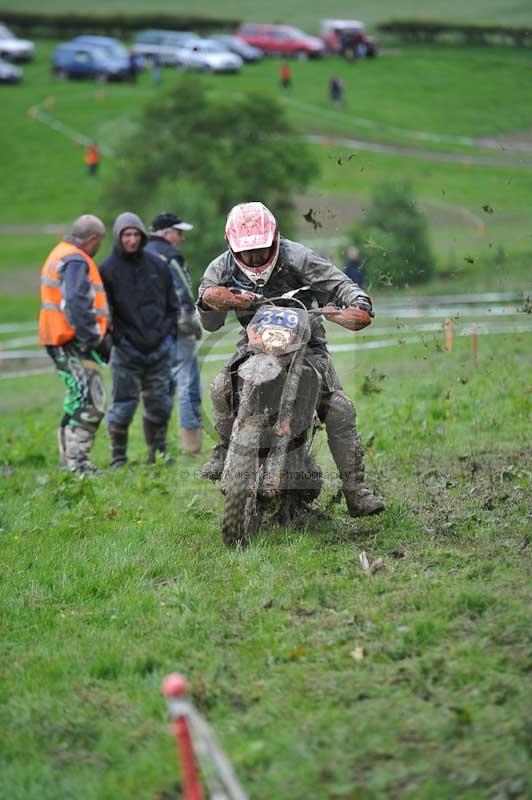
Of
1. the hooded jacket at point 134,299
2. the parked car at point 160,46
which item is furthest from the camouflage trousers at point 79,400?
the parked car at point 160,46

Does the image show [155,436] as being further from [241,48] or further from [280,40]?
[280,40]

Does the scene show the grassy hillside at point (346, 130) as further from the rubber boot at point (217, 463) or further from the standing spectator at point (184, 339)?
the rubber boot at point (217, 463)

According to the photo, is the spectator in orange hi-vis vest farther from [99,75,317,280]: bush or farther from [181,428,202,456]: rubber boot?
[181,428,202,456]: rubber boot

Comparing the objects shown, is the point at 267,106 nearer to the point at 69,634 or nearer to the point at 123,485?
A: the point at 123,485

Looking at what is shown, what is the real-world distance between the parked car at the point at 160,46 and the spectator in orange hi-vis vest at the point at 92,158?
610 centimetres

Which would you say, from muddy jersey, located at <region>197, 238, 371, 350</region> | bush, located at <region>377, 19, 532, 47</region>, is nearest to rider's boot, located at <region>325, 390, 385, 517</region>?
muddy jersey, located at <region>197, 238, 371, 350</region>

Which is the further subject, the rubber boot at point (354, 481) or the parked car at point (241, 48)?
the parked car at point (241, 48)

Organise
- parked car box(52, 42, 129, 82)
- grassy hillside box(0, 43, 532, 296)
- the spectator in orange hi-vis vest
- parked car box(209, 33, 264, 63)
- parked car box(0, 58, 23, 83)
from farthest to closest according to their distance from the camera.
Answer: parked car box(209, 33, 264, 63)
parked car box(0, 58, 23, 83)
parked car box(52, 42, 129, 82)
the spectator in orange hi-vis vest
grassy hillside box(0, 43, 532, 296)

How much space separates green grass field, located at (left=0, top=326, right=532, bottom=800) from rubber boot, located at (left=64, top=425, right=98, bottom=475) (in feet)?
3.20

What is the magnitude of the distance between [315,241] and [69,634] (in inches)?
1565

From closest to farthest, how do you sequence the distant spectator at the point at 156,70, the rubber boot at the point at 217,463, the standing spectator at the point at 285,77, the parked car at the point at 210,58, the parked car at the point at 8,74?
the rubber boot at the point at 217,463 → the parked car at the point at 210,58 → the distant spectator at the point at 156,70 → the standing spectator at the point at 285,77 → the parked car at the point at 8,74

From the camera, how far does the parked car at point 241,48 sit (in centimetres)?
6938

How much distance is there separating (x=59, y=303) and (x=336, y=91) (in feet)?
184

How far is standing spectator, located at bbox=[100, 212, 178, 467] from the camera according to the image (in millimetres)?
11648
